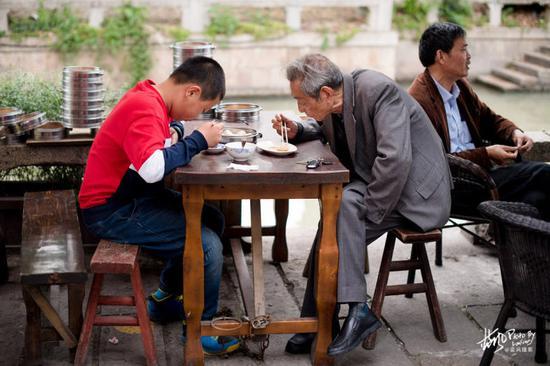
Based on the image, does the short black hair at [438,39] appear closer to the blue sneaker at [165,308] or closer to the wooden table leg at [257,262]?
the wooden table leg at [257,262]

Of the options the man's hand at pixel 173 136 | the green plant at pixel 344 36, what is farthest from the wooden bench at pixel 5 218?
the green plant at pixel 344 36

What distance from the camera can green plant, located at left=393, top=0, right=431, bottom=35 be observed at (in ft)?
54.2

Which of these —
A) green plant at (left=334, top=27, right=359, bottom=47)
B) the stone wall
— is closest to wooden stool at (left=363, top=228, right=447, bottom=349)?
the stone wall

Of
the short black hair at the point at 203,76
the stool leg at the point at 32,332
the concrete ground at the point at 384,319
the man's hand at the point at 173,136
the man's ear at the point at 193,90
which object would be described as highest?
the short black hair at the point at 203,76

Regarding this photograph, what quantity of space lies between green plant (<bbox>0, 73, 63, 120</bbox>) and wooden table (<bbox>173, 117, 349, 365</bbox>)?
6.80 ft

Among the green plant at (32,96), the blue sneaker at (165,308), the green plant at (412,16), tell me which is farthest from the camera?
the green plant at (412,16)

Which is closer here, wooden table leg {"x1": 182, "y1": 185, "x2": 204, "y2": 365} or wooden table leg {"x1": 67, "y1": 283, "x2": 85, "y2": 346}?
wooden table leg {"x1": 182, "y1": 185, "x2": 204, "y2": 365}

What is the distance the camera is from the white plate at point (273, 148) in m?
3.96

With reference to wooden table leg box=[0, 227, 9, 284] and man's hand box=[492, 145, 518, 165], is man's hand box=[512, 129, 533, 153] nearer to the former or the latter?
man's hand box=[492, 145, 518, 165]

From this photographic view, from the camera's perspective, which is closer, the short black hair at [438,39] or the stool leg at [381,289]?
the stool leg at [381,289]

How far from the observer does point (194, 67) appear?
3.87m

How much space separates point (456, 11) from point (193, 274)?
14.6 meters

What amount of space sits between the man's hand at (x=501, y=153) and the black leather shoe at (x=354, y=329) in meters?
1.37

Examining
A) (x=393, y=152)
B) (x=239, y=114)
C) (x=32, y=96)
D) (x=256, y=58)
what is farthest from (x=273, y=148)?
(x=256, y=58)
